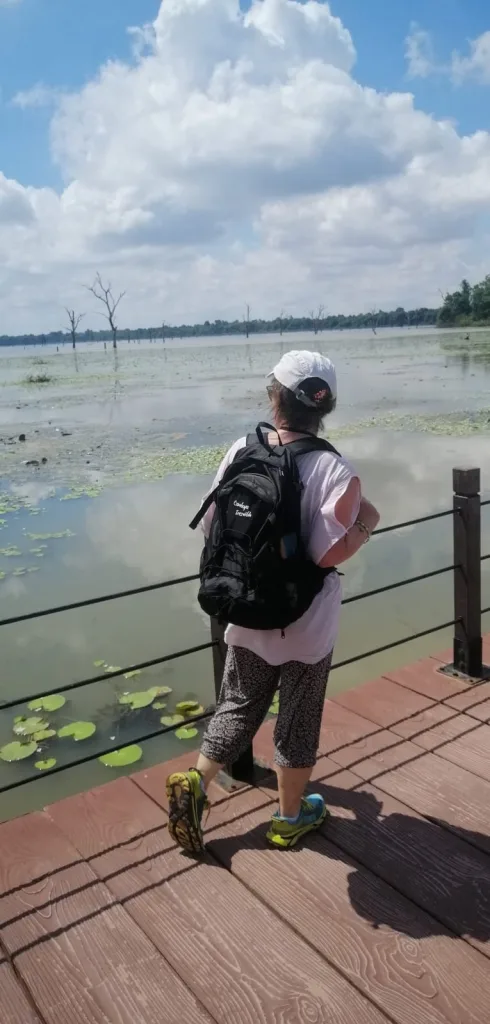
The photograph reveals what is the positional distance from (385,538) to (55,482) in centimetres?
565

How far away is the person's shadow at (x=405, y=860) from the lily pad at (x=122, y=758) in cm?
166

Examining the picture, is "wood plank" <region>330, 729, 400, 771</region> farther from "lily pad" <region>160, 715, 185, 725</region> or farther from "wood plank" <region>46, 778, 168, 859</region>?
"lily pad" <region>160, 715, 185, 725</region>

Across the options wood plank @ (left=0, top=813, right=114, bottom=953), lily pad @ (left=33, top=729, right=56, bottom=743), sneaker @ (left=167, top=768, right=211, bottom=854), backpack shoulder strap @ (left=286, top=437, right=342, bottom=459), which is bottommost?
lily pad @ (left=33, top=729, right=56, bottom=743)

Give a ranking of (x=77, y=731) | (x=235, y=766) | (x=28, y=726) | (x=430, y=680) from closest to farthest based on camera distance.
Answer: (x=235, y=766), (x=430, y=680), (x=77, y=731), (x=28, y=726)

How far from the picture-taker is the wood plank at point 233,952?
65.2 inches

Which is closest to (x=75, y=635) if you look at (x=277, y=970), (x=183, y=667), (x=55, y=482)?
(x=183, y=667)

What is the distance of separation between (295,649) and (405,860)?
721 millimetres

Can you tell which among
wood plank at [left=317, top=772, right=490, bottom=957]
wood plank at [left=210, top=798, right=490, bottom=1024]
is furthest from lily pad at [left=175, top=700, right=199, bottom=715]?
wood plank at [left=210, top=798, right=490, bottom=1024]

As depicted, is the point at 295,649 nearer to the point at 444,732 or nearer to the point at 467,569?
the point at 444,732

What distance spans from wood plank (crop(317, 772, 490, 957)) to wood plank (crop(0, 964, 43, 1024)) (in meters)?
0.86

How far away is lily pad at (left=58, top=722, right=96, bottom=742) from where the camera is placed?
13.2 feet

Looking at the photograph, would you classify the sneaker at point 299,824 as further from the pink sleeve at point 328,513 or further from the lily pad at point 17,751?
the lily pad at point 17,751

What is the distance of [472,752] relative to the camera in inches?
103

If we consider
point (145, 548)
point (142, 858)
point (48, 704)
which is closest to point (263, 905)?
point (142, 858)
